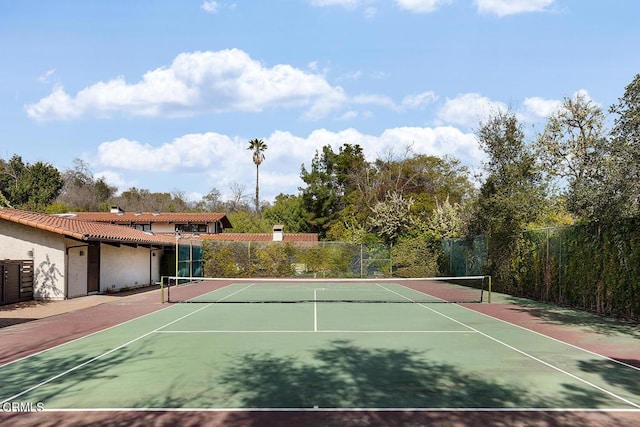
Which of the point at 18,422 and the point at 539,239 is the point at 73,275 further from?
the point at 539,239

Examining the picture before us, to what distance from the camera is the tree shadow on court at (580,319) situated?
12.4 meters

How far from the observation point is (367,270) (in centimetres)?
3506

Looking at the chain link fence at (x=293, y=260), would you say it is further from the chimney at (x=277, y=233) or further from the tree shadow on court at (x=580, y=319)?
the tree shadow on court at (x=580, y=319)

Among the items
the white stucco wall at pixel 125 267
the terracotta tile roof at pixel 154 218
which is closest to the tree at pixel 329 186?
the terracotta tile roof at pixel 154 218

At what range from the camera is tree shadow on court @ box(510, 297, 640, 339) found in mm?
12391

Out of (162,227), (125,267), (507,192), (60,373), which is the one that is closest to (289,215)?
(162,227)

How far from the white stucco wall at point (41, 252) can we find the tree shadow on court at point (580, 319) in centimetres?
1688

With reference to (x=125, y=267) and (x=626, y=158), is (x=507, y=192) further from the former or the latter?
(x=125, y=267)

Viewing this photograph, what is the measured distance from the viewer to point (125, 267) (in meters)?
26.3

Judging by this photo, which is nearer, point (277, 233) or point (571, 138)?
point (571, 138)

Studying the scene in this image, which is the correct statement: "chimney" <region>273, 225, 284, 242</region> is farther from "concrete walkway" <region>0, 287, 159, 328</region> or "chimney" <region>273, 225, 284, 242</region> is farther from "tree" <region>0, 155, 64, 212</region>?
"tree" <region>0, 155, 64, 212</region>

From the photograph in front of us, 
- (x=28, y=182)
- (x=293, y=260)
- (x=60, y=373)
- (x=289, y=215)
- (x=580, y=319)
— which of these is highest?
(x=28, y=182)

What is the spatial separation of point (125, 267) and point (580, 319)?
68.9 ft

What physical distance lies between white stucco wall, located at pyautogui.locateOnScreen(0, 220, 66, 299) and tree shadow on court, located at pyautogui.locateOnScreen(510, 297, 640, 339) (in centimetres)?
1688
